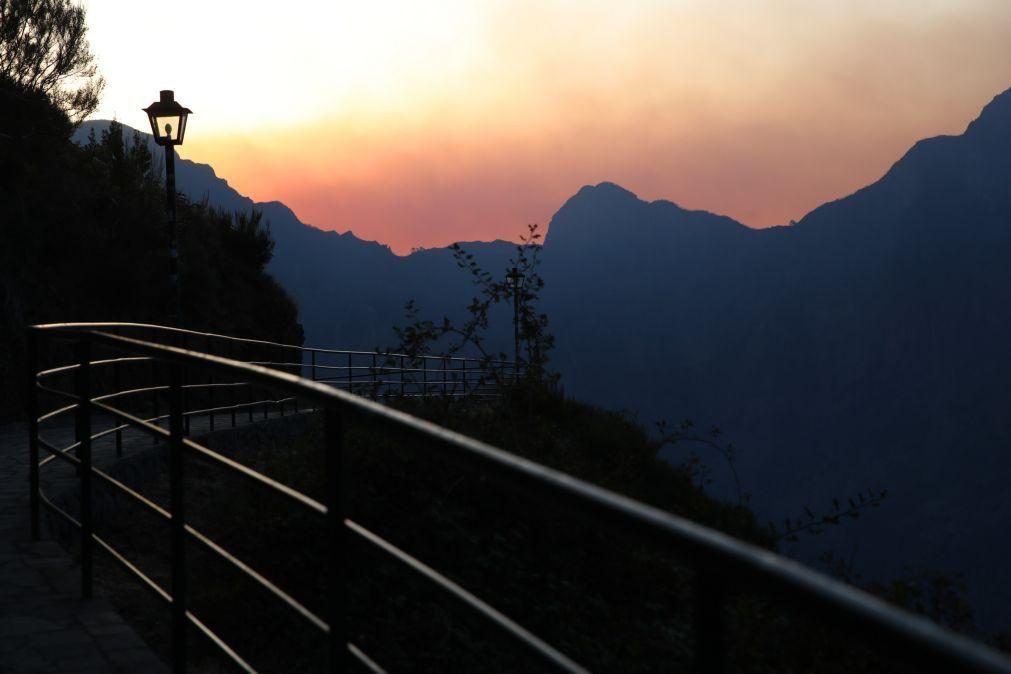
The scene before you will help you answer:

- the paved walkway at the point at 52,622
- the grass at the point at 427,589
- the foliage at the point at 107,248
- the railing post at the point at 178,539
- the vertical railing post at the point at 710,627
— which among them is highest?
the foliage at the point at 107,248

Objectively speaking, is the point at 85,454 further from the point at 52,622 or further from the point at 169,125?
the point at 169,125

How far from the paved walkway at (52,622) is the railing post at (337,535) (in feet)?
6.12

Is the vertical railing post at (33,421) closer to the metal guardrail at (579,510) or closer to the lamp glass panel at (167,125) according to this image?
the metal guardrail at (579,510)

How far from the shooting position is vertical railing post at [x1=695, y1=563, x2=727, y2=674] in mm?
1354

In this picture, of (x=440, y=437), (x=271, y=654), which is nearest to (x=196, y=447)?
→ (x=440, y=437)

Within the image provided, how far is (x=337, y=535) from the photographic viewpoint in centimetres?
261

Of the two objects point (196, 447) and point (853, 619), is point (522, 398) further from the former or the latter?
point (853, 619)

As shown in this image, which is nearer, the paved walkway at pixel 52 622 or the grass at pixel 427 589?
the paved walkway at pixel 52 622

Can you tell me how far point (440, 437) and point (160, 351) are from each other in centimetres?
237

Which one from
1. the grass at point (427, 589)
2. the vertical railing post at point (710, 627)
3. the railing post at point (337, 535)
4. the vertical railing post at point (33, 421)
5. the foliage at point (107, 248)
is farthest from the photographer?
the foliage at point (107, 248)

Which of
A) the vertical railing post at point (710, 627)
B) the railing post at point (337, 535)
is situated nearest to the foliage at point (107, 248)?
the railing post at point (337, 535)

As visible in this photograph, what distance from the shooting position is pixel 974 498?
625 ft

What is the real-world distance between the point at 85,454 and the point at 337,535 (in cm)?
292

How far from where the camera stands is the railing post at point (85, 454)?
498 centimetres
